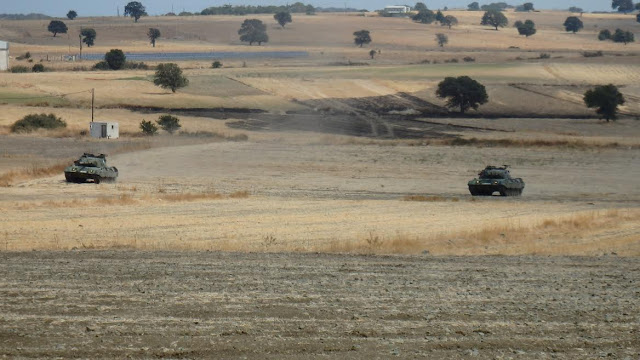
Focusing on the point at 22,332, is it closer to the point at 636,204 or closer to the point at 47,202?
the point at 47,202

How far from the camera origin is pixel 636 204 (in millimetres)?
41938

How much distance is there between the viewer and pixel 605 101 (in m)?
101

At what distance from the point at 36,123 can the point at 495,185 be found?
49.6m

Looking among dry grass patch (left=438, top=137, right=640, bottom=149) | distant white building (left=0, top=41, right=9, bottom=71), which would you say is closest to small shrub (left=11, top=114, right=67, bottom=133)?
dry grass patch (left=438, top=137, right=640, bottom=149)

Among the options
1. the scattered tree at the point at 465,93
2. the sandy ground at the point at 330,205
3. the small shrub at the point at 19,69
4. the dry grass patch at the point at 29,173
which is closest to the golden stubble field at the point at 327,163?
the sandy ground at the point at 330,205

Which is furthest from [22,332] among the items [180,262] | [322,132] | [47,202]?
[322,132]

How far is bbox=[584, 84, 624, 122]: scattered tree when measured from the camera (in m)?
101

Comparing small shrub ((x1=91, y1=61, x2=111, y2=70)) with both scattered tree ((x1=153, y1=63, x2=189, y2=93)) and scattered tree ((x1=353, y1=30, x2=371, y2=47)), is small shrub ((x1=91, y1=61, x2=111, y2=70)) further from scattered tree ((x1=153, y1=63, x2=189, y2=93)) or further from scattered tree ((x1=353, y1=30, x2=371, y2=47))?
scattered tree ((x1=353, y1=30, x2=371, y2=47))

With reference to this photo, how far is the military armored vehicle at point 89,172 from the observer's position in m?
46.8

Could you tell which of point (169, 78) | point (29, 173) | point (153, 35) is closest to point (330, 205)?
point (29, 173)

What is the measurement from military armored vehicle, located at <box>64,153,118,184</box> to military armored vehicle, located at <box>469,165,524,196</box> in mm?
16222

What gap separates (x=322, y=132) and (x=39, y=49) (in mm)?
110955

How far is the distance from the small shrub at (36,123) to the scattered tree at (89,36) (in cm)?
11191

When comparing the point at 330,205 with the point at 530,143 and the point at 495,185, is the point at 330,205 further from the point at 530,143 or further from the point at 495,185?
the point at 530,143
